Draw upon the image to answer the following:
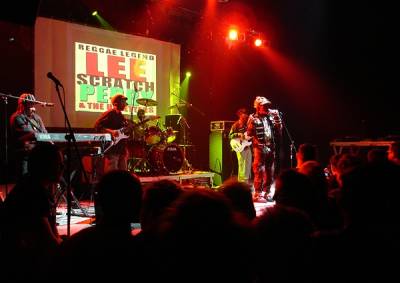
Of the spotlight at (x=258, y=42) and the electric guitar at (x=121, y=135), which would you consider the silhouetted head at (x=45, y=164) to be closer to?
the electric guitar at (x=121, y=135)

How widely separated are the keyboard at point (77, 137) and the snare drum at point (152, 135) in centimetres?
242

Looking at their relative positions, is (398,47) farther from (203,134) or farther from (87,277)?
(87,277)

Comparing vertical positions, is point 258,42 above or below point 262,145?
above

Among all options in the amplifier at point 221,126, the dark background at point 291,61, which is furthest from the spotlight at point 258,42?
the amplifier at point 221,126

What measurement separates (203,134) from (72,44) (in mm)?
4919

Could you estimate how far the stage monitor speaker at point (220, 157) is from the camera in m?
12.3

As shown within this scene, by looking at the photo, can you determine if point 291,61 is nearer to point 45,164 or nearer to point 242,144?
point 242,144

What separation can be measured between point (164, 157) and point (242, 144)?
2.22 metres

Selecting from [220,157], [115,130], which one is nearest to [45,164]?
[115,130]

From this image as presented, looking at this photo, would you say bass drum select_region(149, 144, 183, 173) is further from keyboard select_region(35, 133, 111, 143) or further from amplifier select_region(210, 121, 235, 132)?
keyboard select_region(35, 133, 111, 143)

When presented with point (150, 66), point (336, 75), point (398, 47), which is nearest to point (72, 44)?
point (150, 66)

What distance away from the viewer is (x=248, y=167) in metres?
11.5

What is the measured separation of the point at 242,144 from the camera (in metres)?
11.2

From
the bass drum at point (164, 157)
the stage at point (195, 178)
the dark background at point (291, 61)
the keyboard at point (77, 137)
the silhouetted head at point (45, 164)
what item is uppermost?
the dark background at point (291, 61)
